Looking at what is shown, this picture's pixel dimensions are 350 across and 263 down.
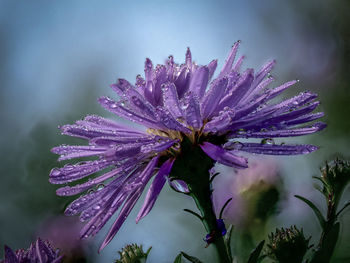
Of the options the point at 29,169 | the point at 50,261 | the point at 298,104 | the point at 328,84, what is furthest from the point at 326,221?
the point at 29,169

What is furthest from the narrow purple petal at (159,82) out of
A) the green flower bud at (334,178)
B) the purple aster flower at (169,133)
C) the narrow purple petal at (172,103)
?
the green flower bud at (334,178)

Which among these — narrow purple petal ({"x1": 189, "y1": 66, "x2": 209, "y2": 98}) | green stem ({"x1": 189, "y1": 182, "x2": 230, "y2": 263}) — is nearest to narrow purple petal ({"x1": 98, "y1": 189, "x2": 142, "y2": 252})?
green stem ({"x1": 189, "y1": 182, "x2": 230, "y2": 263})

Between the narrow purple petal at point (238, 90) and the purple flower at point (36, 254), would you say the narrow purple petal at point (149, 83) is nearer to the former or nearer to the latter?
the narrow purple petal at point (238, 90)

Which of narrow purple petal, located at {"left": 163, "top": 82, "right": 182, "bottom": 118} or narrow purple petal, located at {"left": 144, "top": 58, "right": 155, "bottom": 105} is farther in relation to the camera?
narrow purple petal, located at {"left": 144, "top": 58, "right": 155, "bottom": 105}

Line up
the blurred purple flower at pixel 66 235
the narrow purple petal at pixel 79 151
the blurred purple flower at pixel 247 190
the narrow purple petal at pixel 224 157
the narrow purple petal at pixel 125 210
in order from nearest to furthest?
the narrow purple petal at pixel 224 157
the narrow purple petal at pixel 125 210
the narrow purple petal at pixel 79 151
the blurred purple flower at pixel 66 235
the blurred purple flower at pixel 247 190

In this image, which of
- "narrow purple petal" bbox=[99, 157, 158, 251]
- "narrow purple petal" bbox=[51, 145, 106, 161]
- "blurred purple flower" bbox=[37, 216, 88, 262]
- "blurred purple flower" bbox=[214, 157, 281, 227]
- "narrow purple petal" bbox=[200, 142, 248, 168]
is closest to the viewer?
"narrow purple petal" bbox=[200, 142, 248, 168]

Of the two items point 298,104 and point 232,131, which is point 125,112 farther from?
point 298,104

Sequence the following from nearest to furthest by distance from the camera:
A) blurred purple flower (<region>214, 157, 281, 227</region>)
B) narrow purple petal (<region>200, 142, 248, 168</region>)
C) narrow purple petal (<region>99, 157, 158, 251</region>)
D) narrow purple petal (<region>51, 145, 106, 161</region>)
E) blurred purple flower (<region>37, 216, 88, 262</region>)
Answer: narrow purple petal (<region>200, 142, 248, 168</region>) → narrow purple petal (<region>99, 157, 158, 251</region>) → narrow purple petal (<region>51, 145, 106, 161</region>) → blurred purple flower (<region>37, 216, 88, 262</region>) → blurred purple flower (<region>214, 157, 281, 227</region>)

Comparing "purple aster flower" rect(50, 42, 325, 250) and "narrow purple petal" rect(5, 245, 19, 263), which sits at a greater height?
"purple aster flower" rect(50, 42, 325, 250)

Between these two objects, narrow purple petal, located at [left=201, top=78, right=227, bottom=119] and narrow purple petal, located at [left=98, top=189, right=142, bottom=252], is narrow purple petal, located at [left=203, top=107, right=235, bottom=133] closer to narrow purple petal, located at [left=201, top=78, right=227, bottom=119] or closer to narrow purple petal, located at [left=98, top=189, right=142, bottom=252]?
narrow purple petal, located at [left=201, top=78, right=227, bottom=119]
